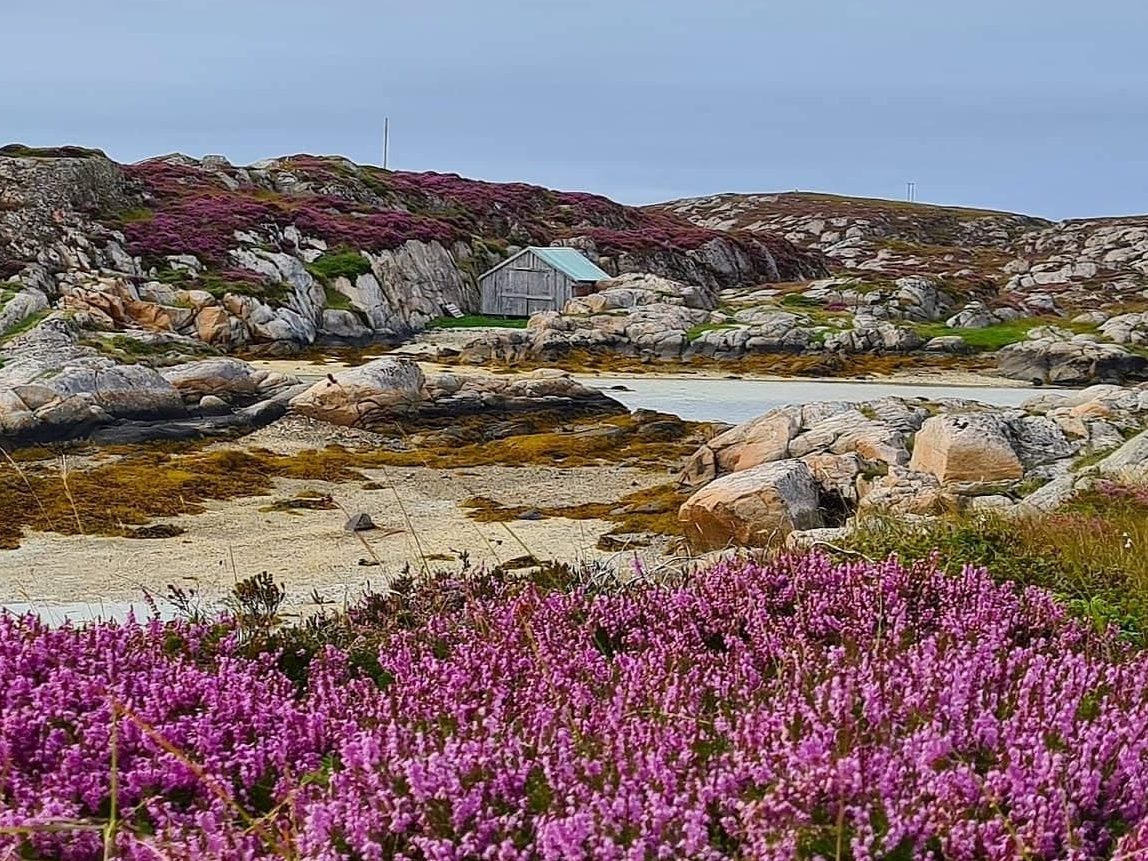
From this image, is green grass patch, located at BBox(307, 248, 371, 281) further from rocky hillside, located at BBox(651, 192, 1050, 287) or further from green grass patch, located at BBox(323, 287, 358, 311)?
rocky hillside, located at BBox(651, 192, 1050, 287)

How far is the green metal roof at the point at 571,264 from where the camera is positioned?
57.8m

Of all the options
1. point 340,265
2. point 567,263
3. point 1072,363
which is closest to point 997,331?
point 1072,363

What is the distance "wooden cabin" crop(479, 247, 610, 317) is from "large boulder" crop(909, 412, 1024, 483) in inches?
1658

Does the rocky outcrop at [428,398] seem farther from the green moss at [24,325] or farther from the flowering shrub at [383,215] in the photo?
the flowering shrub at [383,215]

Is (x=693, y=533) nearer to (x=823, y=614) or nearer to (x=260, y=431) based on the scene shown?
(x=823, y=614)

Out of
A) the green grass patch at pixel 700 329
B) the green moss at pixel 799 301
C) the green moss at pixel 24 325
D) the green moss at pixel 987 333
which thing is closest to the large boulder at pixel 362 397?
the green moss at pixel 24 325

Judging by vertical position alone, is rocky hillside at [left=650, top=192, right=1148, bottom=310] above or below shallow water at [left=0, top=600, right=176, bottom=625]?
above

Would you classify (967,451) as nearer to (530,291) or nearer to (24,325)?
(24,325)

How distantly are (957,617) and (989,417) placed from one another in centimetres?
1277

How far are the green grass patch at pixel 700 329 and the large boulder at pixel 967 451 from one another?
3012 centimetres

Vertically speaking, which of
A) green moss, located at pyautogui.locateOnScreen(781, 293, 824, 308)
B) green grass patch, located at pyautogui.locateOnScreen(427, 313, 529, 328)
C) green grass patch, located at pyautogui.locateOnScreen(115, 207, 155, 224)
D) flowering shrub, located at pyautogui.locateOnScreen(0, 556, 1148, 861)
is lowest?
flowering shrub, located at pyautogui.locateOnScreen(0, 556, 1148, 861)

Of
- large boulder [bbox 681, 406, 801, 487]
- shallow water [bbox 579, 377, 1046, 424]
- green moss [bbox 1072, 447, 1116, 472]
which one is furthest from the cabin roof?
green moss [bbox 1072, 447, 1116, 472]

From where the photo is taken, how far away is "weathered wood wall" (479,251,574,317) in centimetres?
5797

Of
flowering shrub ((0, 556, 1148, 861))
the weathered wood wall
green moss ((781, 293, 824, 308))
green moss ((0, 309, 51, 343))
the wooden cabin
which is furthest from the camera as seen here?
the weathered wood wall
